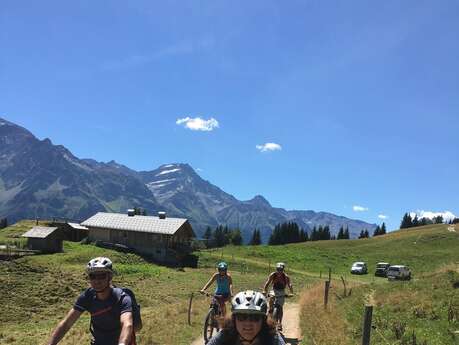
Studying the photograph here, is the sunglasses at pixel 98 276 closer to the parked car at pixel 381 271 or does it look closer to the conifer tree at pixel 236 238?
the parked car at pixel 381 271

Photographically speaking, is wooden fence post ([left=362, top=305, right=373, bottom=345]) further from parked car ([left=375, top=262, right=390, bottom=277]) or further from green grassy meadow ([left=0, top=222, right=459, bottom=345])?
parked car ([left=375, top=262, right=390, bottom=277])

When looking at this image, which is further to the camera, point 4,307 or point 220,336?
point 4,307

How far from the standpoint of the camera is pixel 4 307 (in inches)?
1126

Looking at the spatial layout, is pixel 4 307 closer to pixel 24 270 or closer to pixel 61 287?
pixel 61 287

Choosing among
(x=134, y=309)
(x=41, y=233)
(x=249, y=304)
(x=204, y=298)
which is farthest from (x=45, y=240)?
(x=249, y=304)

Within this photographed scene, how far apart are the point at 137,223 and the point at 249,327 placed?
236 ft

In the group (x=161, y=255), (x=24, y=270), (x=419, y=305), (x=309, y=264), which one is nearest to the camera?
(x=419, y=305)

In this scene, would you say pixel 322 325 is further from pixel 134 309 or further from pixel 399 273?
pixel 399 273

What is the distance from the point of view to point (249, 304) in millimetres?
5691

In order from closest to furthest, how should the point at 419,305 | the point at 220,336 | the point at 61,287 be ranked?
the point at 220,336 → the point at 419,305 → the point at 61,287

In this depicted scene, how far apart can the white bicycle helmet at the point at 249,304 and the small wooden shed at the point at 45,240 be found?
6429cm

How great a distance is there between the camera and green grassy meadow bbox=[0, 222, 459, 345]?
16.8m

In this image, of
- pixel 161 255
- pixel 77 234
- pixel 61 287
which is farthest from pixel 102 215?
pixel 61 287

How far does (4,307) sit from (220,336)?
27359 millimetres
